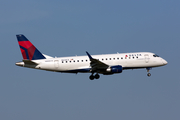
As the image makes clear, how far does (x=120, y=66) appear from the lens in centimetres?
5544

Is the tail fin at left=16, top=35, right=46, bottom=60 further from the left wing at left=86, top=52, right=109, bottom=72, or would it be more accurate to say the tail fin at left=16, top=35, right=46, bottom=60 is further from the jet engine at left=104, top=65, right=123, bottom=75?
the jet engine at left=104, top=65, right=123, bottom=75

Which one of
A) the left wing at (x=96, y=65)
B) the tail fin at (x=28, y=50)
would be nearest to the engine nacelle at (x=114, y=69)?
the left wing at (x=96, y=65)

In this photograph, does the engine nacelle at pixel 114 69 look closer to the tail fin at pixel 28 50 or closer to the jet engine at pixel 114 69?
the jet engine at pixel 114 69

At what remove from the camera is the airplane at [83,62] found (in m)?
55.2

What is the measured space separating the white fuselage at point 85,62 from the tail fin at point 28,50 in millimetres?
1423

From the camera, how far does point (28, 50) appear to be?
5759cm

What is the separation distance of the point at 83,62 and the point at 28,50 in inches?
427

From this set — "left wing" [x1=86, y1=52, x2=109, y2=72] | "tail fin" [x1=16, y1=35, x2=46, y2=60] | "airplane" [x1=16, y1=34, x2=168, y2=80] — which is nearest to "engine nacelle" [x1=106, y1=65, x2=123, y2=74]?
"airplane" [x1=16, y1=34, x2=168, y2=80]

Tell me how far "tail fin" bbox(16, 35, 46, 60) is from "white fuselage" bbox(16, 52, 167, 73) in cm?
142

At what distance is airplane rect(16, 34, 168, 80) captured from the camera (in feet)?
181

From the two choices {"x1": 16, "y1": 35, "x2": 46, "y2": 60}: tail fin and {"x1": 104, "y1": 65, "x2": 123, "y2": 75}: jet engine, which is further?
{"x1": 16, "y1": 35, "x2": 46, "y2": 60}: tail fin

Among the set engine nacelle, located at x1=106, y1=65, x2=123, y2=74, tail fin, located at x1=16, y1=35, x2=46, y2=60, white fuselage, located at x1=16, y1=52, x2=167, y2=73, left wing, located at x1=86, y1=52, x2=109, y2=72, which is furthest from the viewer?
tail fin, located at x1=16, y1=35, x2=46, y2=60

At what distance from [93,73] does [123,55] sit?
22.2 feet

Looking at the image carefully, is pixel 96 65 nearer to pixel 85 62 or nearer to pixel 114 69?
pixel 85 62
